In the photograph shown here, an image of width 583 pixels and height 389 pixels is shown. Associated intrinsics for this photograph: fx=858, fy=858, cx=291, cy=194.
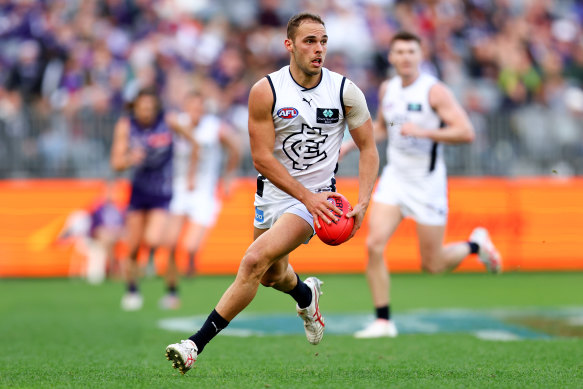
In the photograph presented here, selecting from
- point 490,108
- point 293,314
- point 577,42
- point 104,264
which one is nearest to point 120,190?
point 104,264

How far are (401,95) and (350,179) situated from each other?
743 cm

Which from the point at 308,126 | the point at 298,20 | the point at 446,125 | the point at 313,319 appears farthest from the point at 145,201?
the point at 298,20

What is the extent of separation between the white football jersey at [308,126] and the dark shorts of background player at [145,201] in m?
5.44

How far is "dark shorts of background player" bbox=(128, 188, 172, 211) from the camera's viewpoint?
1151 centimetres

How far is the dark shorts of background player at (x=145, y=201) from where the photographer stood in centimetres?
1151

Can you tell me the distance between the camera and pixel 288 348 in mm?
7594

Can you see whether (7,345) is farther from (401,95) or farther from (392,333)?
(401,95)

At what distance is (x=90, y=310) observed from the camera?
36.8 ft

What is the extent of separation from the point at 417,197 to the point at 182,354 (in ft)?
13.0

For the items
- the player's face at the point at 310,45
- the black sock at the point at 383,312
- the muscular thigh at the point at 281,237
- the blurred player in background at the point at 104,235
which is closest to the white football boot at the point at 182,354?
the muscular thigh at the point at 281,237

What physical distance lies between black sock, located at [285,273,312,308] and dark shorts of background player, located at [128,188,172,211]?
202 inches

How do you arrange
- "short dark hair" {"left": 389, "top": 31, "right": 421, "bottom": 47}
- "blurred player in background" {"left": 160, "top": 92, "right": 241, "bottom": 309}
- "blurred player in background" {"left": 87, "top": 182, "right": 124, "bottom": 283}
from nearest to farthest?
"short dark hair" {"left": 389, "top": 31, "right": 421, "bottom": 47}
"blurred player in background" {"left": 160, "top": 92, "right": 241, "bottom": 309}
"blurred player in background" {"left": 87, "top": 182, "right": 124, "bottom": 283}

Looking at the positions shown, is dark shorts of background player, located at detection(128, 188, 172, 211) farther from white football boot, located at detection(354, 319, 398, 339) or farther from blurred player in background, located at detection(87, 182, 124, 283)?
white football boot, located at detection(354, 319, 398, 339)

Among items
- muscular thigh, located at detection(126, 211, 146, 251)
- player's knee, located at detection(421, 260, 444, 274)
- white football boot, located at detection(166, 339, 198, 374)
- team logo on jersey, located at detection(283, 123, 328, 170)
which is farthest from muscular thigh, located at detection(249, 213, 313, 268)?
muscular thigh, located at detection(126, 211, 146, 251)
